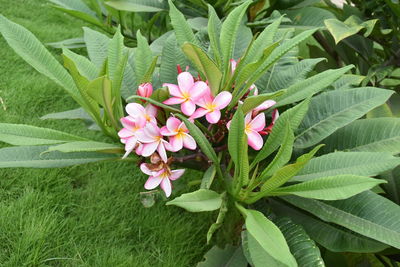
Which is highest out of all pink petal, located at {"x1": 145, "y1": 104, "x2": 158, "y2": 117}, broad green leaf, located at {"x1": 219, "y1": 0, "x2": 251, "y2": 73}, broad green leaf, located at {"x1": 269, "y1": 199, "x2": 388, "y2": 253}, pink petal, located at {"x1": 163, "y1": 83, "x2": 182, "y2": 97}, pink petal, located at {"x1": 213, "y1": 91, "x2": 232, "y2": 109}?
broad green leaf, located at {"x1": 219, "y1": 0, "x2": 251, "y2": 73}

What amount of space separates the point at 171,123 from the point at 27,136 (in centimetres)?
35

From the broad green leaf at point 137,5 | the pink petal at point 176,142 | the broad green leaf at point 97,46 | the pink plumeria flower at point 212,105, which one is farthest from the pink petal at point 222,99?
the broad green leaf at point 137,5

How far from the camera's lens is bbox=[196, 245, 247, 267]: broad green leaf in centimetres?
121

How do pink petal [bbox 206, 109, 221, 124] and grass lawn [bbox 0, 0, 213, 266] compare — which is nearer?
pink petal [bbox 206, 109, 221, 124]

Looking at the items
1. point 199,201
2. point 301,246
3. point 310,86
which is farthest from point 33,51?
point 301,246

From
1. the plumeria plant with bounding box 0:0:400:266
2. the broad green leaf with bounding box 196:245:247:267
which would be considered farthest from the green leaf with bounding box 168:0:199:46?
the broad green leaf with bounding box 196:245:247:267

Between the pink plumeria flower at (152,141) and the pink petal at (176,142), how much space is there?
0.01 metres

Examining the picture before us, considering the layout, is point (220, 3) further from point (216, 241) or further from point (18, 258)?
point (18, 258)

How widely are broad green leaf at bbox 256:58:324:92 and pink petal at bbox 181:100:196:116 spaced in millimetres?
337

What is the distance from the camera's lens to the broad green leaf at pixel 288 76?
1218mm

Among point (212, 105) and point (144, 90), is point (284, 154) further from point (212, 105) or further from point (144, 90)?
point (144, 90)

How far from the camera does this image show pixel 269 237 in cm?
86

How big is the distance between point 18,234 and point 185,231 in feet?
1.88

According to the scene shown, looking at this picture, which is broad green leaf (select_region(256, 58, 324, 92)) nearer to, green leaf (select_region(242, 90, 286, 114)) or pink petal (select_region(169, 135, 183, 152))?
green leaf (select_region(242, 90, 286, 114))
